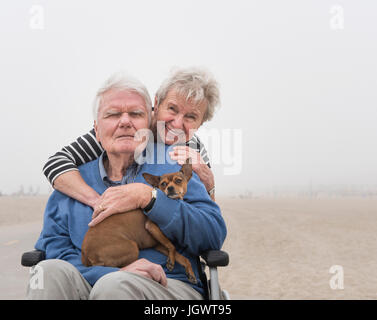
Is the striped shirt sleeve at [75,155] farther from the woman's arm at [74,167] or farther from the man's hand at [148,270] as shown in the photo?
the man's hand at [148,270]

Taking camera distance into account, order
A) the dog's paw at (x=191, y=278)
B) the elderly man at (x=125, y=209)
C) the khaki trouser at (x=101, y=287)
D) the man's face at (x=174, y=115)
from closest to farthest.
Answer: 1. the khaki trouser at (x=101, y=287)
2. the elderly man at (x=125, y=209)
3. the dog's paw at (x=191, y=278)
4. the man's face at (x=174, y=115)

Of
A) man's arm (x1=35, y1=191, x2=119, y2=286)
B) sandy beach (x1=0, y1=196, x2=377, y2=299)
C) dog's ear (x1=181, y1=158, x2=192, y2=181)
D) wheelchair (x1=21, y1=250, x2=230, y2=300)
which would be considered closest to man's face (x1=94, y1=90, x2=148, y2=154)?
dog's ear (x1=181, y1=158, x2=192, y2=181)

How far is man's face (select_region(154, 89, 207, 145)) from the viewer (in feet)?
8.04

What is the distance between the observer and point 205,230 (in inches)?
81.9

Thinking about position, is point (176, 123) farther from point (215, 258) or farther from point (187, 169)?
point (215, 258)

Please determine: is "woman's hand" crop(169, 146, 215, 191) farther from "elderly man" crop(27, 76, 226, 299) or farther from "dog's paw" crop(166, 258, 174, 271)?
"dog's paw" crop(166, 258, 174, 271)

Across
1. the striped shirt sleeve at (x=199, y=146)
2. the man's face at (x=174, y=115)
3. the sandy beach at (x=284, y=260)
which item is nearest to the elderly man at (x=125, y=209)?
the man's face at (x=174, y=115)

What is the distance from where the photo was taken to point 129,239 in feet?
6.61

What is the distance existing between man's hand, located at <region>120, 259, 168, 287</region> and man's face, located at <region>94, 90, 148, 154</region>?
63 cm

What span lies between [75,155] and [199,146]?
0.84 metres

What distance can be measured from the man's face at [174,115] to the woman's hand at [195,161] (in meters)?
0.18

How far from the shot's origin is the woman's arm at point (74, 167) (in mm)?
2195

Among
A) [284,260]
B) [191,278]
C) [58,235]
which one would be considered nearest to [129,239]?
[191,278]

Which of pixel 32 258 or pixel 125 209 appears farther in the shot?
pixel 32 258
